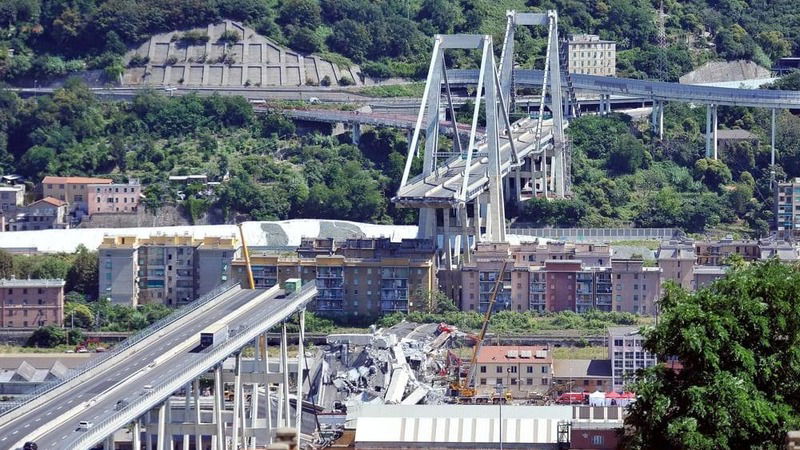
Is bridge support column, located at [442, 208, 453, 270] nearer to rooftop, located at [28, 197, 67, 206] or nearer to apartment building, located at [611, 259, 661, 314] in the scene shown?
apartment building, located at [611, 259, 661, 314]

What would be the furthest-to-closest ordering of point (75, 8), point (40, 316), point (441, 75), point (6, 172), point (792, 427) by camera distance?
point (75, 8)
point (6, 172)
point (441, 75)
point (40, 316)
point (792, 427)

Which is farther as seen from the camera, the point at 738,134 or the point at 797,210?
the point at 738,134

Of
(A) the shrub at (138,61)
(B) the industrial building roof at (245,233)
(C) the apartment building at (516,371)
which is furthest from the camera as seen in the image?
(A) the shrub at (138,61)

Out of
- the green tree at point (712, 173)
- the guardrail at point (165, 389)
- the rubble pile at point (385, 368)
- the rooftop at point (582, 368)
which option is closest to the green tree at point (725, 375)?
the guardrail at point (165, 389)

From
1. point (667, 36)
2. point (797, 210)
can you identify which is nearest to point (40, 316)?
point (797, 210)

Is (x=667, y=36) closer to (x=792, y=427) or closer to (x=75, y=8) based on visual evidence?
(x=75, y=8)

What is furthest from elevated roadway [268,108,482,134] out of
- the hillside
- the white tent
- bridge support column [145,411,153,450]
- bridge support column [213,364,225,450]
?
bridge support column [145,411,153,450]

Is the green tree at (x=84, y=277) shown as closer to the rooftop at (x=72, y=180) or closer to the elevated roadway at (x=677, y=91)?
the rooftop at (x=72, y=180)
